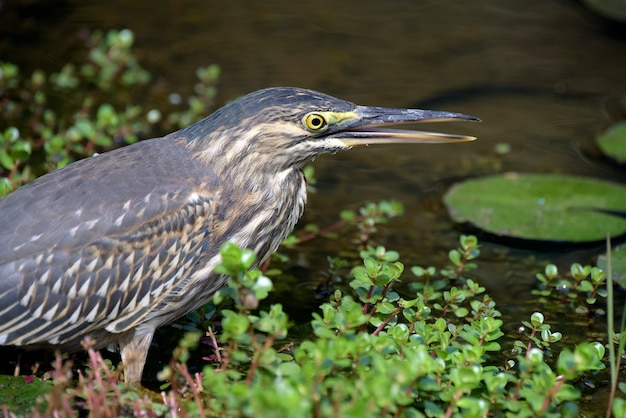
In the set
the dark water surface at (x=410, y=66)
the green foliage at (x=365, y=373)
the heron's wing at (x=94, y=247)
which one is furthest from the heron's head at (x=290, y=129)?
the dark water surface at (x=410, y=66)

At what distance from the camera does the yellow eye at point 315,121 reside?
15.3 feet

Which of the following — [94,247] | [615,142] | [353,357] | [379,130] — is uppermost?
[379,130]

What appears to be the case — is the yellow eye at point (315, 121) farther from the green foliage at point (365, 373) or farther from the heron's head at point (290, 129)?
the green foliage at point (365, 373)

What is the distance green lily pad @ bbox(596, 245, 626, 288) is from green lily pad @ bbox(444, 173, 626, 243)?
0.72 feet

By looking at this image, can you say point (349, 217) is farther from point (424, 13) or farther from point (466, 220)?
point (424, 13)

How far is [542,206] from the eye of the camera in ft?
21.5

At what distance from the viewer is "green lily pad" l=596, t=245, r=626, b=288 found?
5785 millimetres

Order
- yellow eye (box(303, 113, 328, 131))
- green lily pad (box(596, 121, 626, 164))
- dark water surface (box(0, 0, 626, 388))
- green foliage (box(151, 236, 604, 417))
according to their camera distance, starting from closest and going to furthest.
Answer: green foliage (box(151, 236, 604, 417)) < yellow eye (box(303, 113, 328, 131)) < dark water surface (box(0, 0, 626, 388)) < green lily pad (box(596, 121, 626, 164))

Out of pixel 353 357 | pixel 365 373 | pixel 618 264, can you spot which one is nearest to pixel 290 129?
pixel 353 357

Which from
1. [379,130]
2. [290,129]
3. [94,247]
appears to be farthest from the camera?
[379,130]

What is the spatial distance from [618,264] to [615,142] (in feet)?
6.01

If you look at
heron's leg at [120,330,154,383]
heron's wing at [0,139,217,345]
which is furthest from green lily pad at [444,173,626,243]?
heron's leg at [120,330,154,383]

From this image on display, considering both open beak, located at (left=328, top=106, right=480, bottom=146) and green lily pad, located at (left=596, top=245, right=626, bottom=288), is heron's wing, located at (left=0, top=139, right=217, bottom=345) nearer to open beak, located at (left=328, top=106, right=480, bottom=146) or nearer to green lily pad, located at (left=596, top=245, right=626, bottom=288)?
open beak, located at (left=328, top=106, right=480, bottom=146)

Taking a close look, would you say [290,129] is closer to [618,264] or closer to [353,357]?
[353,357]
